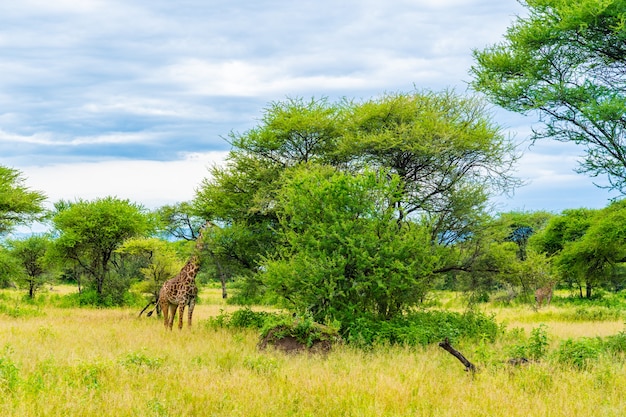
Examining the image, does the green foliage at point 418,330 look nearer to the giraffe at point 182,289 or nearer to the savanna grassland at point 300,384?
the savanna grassland at point 300,384

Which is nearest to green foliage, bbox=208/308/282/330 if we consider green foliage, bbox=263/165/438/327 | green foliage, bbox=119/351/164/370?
green foliage, bbox=263/165/438/327

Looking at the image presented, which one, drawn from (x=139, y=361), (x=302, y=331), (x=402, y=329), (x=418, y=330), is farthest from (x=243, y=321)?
(x=139, y=361)

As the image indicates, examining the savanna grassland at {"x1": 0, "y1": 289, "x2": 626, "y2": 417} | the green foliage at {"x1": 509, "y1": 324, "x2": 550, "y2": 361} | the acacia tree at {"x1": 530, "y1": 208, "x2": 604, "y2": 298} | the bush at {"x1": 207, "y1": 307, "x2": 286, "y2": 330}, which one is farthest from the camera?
the acacia tree at {"x1": 530, "y1": 208, "x2": 604, "y2": 298}

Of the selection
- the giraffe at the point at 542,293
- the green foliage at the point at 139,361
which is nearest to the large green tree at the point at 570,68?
the green foliage at the point at 139,361

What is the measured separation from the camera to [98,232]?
30.9m

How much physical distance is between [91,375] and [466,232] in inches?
552

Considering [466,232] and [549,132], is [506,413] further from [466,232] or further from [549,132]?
[466,232]

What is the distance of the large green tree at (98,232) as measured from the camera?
30.7 m

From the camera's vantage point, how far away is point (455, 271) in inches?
775

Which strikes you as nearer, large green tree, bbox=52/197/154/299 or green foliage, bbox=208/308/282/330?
green foliage, bbox=208/308/282/330

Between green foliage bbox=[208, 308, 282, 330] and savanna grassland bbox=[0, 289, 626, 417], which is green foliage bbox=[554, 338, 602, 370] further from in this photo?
green foliage bbox=[208, 308, 282, 330]

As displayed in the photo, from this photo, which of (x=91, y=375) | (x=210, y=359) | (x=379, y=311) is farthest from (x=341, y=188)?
(x=91, y=375)

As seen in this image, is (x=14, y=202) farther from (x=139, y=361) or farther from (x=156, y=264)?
(x=139, y=361)

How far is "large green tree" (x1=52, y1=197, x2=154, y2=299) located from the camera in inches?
1208
